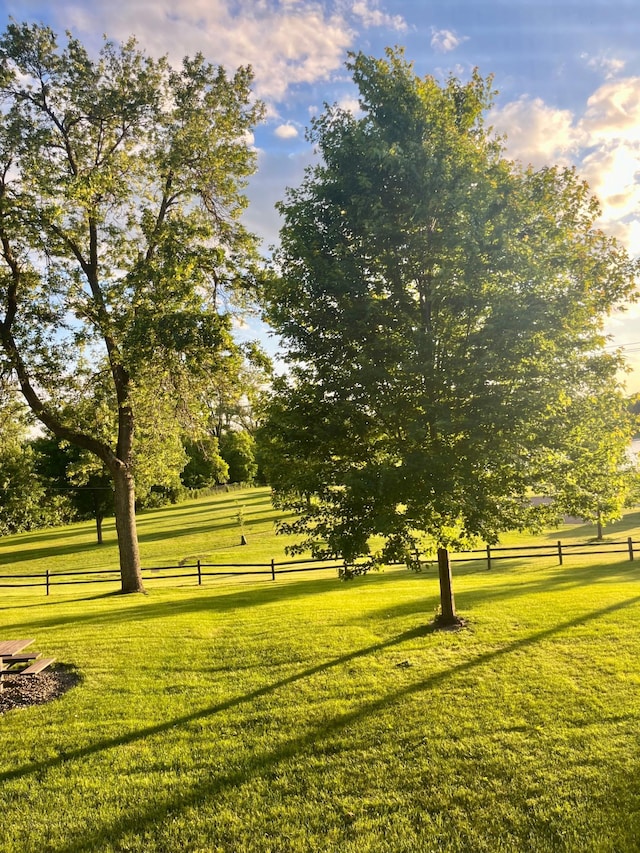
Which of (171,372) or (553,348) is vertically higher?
(171,372)

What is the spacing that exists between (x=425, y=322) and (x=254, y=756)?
692 centimetres

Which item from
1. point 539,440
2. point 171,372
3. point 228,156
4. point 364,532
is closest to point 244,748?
point 364,532

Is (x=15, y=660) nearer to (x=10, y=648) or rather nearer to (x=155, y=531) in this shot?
(x=10, y=648)

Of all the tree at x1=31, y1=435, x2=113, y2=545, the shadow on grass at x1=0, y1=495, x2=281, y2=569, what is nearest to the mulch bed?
the shadow on grass at x1=0, y1=495, x2=281, y2=569

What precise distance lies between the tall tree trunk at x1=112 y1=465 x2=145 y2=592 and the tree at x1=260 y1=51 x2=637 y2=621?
10872 millimetres

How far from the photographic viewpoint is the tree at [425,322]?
820 centimetres

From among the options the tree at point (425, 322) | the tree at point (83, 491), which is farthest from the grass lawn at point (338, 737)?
the tree at point (83, 491)

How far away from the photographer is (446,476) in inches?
325

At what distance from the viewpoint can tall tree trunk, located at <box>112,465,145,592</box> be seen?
18.7 meters

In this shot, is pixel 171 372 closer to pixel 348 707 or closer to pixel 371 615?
pixel 371 615

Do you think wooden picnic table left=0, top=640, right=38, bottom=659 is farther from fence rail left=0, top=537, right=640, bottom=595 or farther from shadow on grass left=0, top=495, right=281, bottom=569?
shadow on grass left=0, top=495, right=281, bottom=569

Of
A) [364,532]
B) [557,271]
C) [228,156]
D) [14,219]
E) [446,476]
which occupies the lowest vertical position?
[364,532]

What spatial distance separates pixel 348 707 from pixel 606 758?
3175 mm

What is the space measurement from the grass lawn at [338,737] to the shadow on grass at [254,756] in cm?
3
